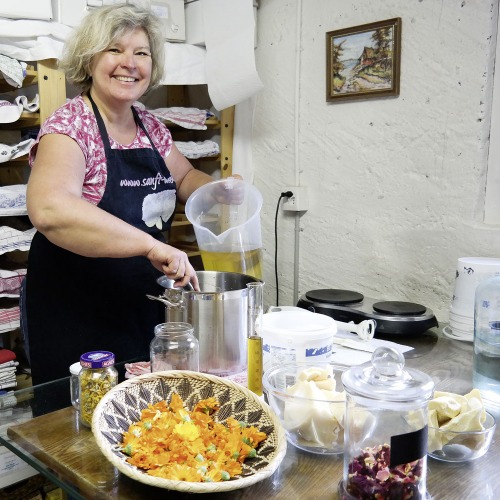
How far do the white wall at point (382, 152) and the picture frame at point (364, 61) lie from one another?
0.10ft

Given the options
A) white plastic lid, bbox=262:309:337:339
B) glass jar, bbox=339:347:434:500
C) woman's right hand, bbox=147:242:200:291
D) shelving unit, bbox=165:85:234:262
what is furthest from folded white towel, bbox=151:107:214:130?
glass jar, bbox=339:347:434:500

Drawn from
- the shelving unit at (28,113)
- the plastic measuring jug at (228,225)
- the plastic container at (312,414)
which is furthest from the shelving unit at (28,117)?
the plastic container at (312,414)

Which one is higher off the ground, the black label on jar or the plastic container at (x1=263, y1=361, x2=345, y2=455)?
the black label on jar

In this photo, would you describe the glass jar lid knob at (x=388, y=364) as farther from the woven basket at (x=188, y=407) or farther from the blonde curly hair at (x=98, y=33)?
the blonde curly hair at (x=98, y=33)

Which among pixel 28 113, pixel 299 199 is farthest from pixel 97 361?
pixel 299 199

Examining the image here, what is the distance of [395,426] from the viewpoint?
0.80 metres

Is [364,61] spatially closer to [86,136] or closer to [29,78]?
[86,136]

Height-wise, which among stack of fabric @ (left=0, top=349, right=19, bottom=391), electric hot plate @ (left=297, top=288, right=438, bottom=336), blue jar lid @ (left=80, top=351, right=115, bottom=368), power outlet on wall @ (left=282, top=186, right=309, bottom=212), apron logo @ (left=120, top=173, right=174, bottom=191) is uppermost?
apron logo @ (left=120, top=173, right=174, bottom=191)

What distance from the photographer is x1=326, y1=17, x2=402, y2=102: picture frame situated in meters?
2.03

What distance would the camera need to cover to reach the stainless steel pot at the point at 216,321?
1214mm

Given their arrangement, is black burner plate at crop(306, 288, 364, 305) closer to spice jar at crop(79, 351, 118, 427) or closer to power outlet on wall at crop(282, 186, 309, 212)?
power outlet on wall at crop(282, 186, 309, 212)

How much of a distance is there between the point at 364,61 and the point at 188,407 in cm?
157

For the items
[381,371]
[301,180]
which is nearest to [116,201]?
[301,180]

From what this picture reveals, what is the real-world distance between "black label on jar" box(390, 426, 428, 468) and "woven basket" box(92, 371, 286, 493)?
6.9 inches
